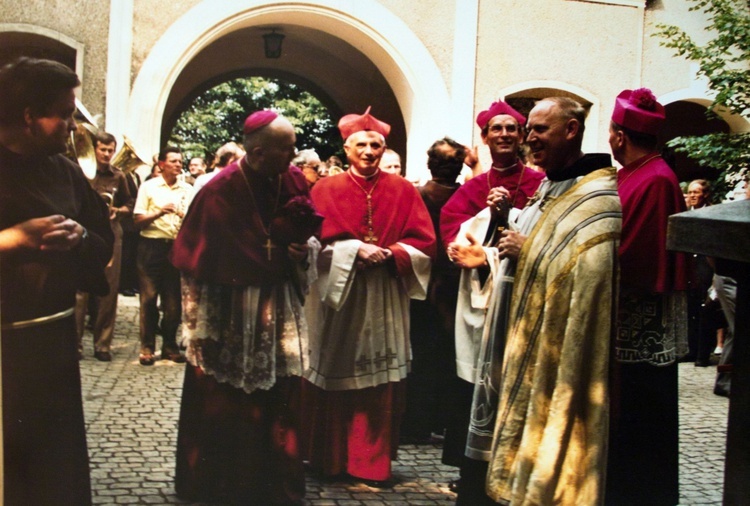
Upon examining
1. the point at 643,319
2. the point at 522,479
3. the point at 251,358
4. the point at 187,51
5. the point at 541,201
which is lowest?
the point at 522,479

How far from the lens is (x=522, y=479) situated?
355 cm

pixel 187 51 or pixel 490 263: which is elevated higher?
pixel 187 51

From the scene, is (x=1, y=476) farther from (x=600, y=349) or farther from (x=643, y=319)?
(x=643, y=319)

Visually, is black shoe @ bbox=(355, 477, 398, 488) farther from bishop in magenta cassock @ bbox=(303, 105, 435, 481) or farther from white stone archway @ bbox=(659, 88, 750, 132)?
white stone archway @ bbox=(659, 88, 750, 132)

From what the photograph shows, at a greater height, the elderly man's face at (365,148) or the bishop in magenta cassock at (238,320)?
the elderly man's face at (365,148)

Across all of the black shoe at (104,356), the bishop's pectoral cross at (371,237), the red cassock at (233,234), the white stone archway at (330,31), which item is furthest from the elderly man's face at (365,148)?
the white stone archway at (330,31)

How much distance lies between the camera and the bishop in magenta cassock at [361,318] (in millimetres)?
4961

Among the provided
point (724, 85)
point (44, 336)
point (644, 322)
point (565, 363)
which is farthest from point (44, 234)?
point (724, 85)

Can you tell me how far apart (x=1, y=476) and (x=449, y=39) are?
8.00 m

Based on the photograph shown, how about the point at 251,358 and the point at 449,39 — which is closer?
the point at 251,358

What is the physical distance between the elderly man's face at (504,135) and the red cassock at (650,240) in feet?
3.31

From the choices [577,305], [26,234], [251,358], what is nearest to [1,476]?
[26,234]

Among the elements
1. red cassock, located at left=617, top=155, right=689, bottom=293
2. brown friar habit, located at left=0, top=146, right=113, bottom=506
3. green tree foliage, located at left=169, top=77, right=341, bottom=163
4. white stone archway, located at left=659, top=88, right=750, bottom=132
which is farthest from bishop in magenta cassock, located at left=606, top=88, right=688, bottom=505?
green tree foliage, located at left=169, top=77, right=341, bottom=163

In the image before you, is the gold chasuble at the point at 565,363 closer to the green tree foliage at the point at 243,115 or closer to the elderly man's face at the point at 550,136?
the elderly man's face at the point at 550,136
